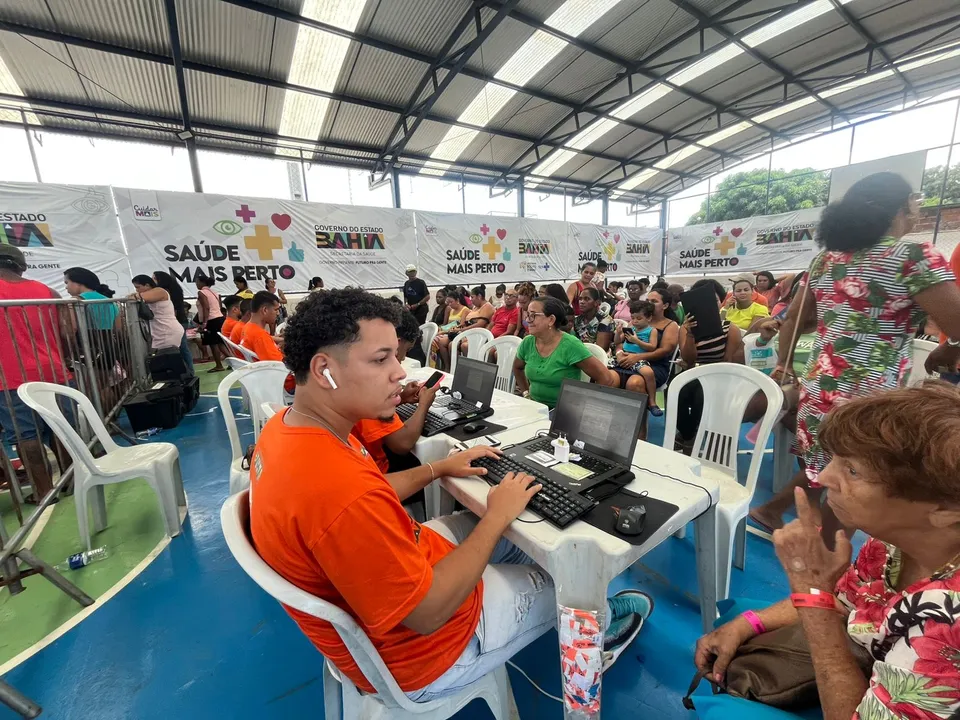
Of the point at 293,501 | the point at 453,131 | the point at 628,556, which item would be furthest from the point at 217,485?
the point at 453,131

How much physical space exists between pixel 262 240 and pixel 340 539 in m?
7.10

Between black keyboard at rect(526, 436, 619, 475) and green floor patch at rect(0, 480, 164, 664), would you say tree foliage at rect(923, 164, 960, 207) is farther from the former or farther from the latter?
green floor patch at rect(0, 480, 164, 664)

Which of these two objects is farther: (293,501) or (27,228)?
(27,228)

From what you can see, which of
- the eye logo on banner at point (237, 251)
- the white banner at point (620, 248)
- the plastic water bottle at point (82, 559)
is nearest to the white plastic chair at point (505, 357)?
the plastic water bottle at point (82, 559)

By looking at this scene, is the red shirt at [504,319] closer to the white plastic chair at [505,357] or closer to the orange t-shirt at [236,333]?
the white plastic chair at [505,357]

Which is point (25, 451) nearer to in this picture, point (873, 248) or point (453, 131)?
point (873, 248)

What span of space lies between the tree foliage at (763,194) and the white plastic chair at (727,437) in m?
11.6

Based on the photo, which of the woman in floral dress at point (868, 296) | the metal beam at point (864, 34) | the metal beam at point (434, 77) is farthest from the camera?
the metal beam at point (864, 34)

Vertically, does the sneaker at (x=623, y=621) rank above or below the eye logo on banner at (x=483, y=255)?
below

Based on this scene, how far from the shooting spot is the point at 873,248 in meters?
1.30

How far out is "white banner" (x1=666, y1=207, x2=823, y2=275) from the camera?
30.6ft

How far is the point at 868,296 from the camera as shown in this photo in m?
1.32

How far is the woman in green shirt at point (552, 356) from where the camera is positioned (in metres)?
2.17

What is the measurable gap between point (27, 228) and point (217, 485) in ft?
17.4
